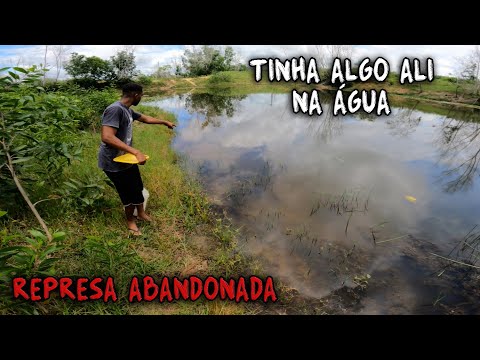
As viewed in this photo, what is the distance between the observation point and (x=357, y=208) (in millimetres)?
4934

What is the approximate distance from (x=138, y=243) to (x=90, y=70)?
3128 centimetres

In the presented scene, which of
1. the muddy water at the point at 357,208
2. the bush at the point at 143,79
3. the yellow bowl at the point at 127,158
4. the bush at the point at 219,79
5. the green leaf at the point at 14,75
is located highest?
the bush at the point at 219,79

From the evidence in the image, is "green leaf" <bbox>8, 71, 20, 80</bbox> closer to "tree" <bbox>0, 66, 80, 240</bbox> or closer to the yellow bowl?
"tree" <bbox>0, 66, 80, 240</bbox>

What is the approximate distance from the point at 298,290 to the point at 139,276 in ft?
5.87

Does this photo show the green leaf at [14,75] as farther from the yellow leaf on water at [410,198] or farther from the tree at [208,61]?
the tree at [208,61]

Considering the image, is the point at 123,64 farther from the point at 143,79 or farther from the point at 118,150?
the point at 118,150

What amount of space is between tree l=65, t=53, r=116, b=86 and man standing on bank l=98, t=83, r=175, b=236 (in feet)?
95.5

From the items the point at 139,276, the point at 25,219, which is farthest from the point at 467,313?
the point at 25,219

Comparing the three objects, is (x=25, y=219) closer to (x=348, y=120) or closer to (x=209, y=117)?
(x=209, y=117)

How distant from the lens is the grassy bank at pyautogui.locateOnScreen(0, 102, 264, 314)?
8.46 ft

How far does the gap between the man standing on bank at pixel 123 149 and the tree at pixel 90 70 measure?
29119 mm

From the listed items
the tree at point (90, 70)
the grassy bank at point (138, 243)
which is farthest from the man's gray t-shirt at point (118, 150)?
the tree at point (90, 70)

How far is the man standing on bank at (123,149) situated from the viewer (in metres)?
2.88

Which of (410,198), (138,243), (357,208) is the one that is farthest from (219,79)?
(138,243)
